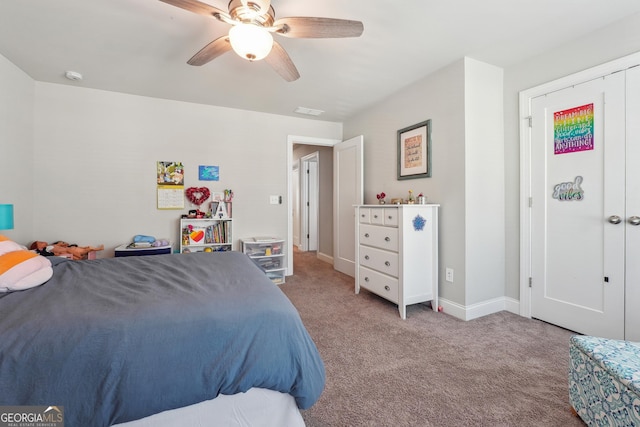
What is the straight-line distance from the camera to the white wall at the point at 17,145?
252 centimetres

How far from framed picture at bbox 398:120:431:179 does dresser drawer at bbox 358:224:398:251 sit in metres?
0.73

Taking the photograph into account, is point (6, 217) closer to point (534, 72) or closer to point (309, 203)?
point (534, 72)

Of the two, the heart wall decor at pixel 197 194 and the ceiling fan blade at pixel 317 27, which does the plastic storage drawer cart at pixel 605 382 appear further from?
the heart wall decor at pixel 197 194

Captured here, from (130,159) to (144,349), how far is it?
3138 mm

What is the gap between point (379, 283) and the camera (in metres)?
2.89

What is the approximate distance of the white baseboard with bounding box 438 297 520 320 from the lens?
99.9 inches

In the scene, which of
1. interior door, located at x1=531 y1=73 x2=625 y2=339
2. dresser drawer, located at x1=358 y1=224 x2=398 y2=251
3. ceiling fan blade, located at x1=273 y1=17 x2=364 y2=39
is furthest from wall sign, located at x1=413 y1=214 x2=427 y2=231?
ceiling fan blade, located at x1=273 y1=17 x2=364 y2=39

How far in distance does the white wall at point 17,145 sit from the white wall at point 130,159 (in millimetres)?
98

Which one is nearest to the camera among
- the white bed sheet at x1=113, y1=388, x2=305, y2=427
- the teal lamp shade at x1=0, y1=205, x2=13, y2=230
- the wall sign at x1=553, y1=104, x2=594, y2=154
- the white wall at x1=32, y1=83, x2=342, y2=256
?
the white bed sheet at x1=113, y1=388, x2=305, y2=427

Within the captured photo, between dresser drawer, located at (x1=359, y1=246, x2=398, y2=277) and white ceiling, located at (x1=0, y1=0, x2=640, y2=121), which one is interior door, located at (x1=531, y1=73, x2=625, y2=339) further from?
dresser drawer, located at (x1=359, y1=246, x2=398, y2=277)

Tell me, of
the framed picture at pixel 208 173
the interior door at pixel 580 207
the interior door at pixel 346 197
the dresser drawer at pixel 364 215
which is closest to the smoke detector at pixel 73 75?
the framed picture at pixel 208 173

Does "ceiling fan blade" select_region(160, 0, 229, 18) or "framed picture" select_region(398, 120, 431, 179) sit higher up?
"ceiling fan blade" select_region(160, 0, 229, 18)

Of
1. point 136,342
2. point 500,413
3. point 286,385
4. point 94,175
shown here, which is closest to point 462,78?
point 500,413

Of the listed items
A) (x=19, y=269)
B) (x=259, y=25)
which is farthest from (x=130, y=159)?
(x=259, y=25)
